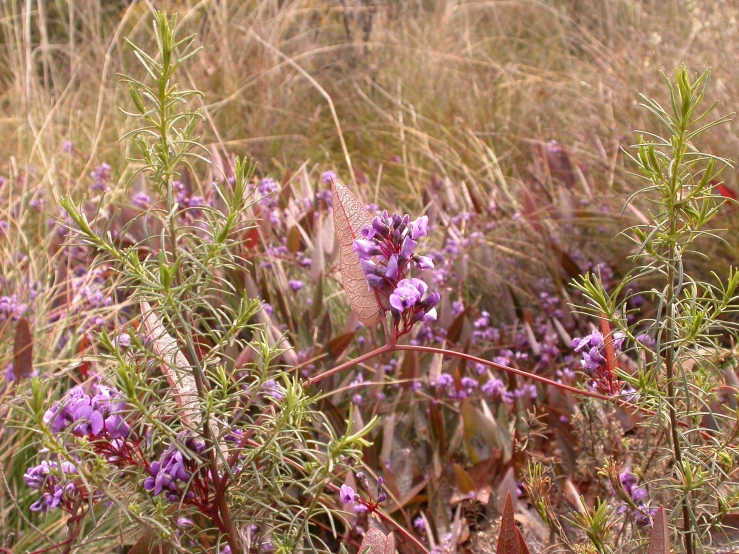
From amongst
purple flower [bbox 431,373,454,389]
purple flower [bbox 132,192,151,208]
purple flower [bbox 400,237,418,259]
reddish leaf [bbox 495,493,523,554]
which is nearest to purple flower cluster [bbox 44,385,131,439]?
purple flower [bbox 400,237,418,259]

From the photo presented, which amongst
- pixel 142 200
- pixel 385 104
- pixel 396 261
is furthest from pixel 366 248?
pixel 385 104

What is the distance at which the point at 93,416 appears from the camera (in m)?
1.00

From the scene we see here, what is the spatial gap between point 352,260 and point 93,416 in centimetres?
40

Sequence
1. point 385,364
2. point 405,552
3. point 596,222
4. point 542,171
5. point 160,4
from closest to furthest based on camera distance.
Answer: point 405,552
point 385,364
point 596,222
point 542,171
point 160,4

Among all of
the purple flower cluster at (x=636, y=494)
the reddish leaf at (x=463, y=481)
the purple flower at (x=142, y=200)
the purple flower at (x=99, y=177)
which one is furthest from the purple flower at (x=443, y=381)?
the purple flower at (x=99, y=177)

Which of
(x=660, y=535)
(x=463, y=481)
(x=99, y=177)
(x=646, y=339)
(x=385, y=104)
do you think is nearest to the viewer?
(x=660, y=535)

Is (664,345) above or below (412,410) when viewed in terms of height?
above

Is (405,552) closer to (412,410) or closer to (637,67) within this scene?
(412,410)

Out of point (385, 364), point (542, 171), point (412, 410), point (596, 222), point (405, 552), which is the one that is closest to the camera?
point (405, 552)

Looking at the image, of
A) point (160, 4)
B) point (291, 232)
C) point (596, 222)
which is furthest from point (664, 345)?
point (160, 4)

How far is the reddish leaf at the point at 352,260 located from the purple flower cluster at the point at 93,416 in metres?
0.34

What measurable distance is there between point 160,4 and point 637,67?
3536 millimetres

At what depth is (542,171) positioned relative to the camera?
3.77 metres

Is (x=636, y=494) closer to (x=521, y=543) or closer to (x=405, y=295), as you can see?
(x=521, y=543)
